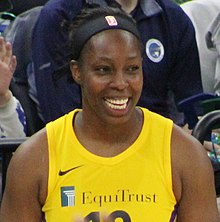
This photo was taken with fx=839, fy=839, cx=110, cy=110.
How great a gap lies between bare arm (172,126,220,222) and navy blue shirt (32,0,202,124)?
1.12 meters

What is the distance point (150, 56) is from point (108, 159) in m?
1.27

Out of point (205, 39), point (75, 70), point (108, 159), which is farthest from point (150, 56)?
point (108, 159)

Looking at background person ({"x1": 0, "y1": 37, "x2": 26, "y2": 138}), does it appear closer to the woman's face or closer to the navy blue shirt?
the navy blue shirt

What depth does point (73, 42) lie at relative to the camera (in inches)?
112

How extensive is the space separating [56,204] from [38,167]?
5.4 inches

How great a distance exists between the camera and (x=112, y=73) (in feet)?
9.04

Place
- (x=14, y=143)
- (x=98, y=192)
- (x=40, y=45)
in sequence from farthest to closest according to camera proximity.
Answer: (x=40, y=45), (x=14, y=143), (x=98, y=192)

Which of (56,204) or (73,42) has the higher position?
(73,42)

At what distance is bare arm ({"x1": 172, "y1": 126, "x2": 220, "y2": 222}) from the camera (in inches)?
111

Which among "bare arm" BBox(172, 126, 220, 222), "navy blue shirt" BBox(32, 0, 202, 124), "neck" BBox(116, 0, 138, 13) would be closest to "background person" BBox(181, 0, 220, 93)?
"navy blue shirt" BBox(32, 0, 202, 124)

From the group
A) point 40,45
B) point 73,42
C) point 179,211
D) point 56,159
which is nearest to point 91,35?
point 73,42

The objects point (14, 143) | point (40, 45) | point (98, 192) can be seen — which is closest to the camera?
point (98, 192)

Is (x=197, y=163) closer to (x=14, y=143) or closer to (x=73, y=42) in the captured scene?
(x=73, y=42)

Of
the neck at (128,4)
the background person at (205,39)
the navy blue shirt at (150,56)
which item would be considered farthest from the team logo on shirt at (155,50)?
the background person at (205,39)
